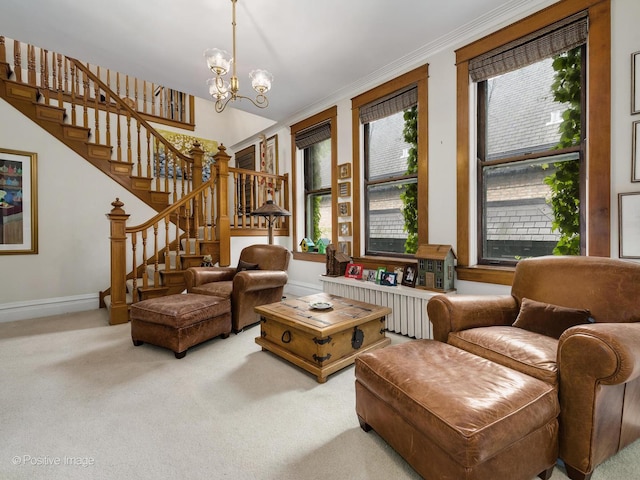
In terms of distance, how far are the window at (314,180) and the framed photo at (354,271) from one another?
2.21 feet

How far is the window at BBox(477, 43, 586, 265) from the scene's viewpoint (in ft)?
7.61

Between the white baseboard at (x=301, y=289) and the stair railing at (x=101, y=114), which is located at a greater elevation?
the stair railing at (x=101, y=114)

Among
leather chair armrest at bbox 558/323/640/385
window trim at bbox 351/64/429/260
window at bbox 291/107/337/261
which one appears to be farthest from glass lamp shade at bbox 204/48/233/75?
leather chair armrest at bbox 558/323/640/385

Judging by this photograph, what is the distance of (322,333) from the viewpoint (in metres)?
2.04

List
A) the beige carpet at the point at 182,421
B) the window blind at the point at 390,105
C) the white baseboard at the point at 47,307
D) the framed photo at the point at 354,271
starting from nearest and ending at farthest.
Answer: the beige carpet at the point at 182,421
the window blind at the point at 390,105
the framed photo at the point at 354,271
the white baseboard at the point at 47,307

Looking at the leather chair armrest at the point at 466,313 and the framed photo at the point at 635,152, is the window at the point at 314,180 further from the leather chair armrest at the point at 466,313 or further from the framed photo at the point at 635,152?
the framed photo at the point at 635,152

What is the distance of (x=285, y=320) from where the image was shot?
7.61ft

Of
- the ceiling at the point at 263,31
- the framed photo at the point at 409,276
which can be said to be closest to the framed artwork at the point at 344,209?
the framed photo at the point at 409,276

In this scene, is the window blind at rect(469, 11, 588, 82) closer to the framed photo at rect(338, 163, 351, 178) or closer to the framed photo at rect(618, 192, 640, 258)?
the framed photo at rect(618, 192, 640, 258)

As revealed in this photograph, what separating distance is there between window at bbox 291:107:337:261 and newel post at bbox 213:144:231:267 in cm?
109

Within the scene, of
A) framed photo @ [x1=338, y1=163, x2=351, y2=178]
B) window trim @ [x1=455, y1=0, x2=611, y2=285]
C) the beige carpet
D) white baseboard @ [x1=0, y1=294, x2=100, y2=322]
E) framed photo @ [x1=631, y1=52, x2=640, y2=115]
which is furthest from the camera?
framed photo @ [x1=338, y1=163, x2=351, y2=178]

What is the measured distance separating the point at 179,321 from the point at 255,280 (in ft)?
2.66

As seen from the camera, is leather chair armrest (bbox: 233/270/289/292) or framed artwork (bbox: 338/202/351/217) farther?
framed artwork (bbox: 338/202/351/217)

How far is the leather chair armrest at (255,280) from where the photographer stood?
299cm
